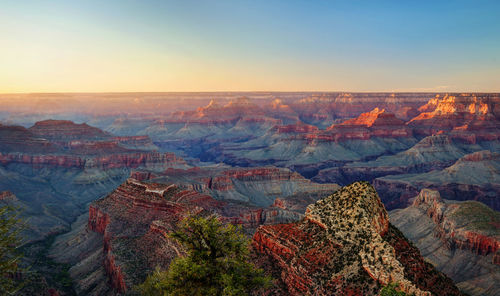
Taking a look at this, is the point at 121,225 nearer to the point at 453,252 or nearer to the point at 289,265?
the point at 289,265

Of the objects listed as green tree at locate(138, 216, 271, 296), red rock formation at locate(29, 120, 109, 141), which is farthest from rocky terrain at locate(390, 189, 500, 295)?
red rock formation at locate(29, 120, 109, 141)

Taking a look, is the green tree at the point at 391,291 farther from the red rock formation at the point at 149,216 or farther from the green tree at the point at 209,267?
the red rock formation at the point at 149,216

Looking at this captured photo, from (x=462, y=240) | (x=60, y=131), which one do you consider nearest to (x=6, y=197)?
(x=60, y=131)

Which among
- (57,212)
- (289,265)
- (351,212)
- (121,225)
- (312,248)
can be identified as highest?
(351,212)

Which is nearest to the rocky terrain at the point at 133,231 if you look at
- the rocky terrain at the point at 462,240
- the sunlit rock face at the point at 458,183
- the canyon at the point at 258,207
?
the canyon at the point at 258,207

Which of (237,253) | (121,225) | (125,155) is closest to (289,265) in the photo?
(237,253)

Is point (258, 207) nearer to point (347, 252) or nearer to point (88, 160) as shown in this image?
point (347, 252)
